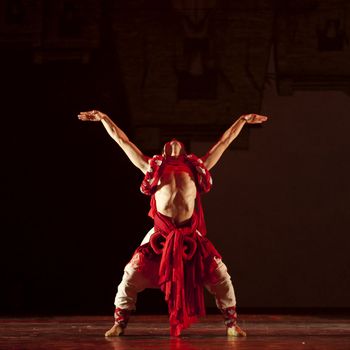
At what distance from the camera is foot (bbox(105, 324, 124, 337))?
3923 mm

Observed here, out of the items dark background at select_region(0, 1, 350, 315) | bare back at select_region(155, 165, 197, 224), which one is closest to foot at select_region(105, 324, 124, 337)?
bare back at select_region(155, 165, 197, 224)

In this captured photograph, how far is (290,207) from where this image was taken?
586 cm

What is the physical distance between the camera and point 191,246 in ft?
12.9

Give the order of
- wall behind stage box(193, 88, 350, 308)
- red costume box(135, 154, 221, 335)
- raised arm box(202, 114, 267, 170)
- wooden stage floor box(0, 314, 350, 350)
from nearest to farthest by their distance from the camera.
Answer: wooden stage floor box(0, 314, 350, 350), red costume box(135, 154, 221, 335), raised arm box(202, 114, 267, 170), wall behind stage box(193, 88, 350, 308)

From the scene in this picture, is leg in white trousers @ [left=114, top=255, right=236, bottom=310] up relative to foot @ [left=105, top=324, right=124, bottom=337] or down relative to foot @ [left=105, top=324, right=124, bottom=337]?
up

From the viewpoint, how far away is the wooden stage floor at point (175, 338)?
3.52 m

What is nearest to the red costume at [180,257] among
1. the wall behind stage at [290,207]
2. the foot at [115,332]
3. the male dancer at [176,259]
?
the male dancer at [176,259]

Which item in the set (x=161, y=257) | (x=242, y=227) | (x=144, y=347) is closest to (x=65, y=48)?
(x=242, y=227)

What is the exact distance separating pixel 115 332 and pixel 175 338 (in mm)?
314

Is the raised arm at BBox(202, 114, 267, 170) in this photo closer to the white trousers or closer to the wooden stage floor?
the white trousers

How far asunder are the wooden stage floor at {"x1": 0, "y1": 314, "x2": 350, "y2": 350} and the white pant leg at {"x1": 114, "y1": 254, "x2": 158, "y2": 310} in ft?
0.54

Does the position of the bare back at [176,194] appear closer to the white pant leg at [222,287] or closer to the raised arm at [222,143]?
the raised arm at [222,143]

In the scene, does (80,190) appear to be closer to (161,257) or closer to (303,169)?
(303,169)

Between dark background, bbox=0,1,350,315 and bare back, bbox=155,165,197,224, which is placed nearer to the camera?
bare back, bbox=155,165,197,224
